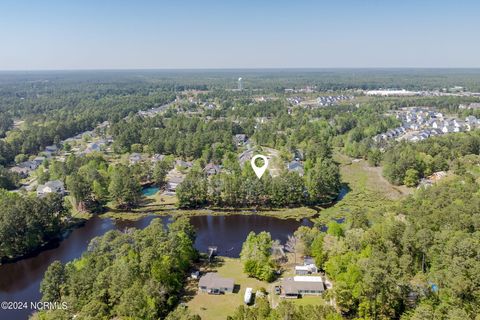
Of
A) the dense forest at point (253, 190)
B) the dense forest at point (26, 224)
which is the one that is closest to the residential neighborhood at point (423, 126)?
the dense forest at point (253, 190)

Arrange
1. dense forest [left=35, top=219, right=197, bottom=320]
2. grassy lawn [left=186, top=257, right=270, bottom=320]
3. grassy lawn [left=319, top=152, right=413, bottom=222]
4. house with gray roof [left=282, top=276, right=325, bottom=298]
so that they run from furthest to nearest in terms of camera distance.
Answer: grassy lawn [left=319, top=152, right=413, bottom=222] → house with gray roof [left=282, top=276, right=325, bottom=298] → grassy lawn [left=186, top=257, right=270, bottom=320] → dense forest [left=35, top=219, right=197, bottom=320]

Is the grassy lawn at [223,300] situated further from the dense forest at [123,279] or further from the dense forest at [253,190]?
the dense forest at [253,190]

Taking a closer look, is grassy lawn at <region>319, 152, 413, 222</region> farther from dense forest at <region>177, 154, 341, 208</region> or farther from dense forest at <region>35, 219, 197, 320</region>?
dense forest at <region>35, 219, 197, 320</region>

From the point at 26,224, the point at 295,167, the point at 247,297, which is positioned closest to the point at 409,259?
the point at 247,297

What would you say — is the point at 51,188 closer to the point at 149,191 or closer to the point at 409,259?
the point at 149,191

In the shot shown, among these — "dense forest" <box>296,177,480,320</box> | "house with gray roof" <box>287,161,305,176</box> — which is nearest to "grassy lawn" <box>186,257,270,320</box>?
"dense forest" <box>296,177,480,320</box>

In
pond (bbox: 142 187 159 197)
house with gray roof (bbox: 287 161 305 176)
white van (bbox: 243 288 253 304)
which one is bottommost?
pond (bbox: 142 187 159 197)

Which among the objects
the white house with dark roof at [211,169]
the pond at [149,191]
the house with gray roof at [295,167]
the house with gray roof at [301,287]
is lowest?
the pond at [149,191]
